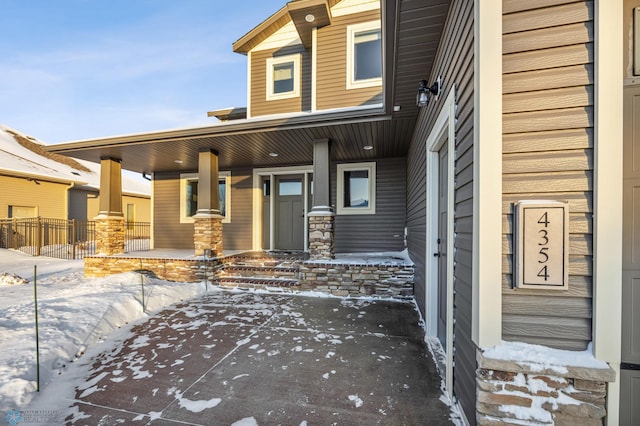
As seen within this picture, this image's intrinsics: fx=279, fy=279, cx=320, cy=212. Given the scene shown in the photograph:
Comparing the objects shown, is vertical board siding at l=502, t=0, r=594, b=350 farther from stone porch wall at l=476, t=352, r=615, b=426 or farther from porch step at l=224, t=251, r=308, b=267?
porch step at l=224, t=251, r=308, b=267

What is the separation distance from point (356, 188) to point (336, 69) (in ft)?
9.52

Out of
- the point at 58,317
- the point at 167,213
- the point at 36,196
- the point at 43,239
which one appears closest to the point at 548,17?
the point at 58,317

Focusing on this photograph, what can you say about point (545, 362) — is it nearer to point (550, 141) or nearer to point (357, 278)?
point (550, 141)

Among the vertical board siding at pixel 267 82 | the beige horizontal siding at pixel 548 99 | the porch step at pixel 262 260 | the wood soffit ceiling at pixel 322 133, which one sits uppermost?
the vertical board siding at pixel 267 82

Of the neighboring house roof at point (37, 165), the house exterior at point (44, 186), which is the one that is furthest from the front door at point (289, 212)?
the house exterior at point (44, 186)

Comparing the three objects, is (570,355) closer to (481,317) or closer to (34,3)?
(481,317)

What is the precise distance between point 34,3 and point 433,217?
40.7ft

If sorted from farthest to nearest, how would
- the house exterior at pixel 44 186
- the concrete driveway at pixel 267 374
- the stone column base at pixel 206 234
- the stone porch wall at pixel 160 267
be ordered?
the house exterior at pixel 44 186 < the stone column base at pixel 206 234 < the stone porch wall at pixel 160 267 < the concrete driveway at pixel 267 374

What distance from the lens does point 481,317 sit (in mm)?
1440

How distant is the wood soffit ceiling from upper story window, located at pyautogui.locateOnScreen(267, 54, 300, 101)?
1.89m

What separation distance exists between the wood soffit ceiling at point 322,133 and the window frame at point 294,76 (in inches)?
71.6

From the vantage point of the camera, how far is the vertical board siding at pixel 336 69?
6570mm

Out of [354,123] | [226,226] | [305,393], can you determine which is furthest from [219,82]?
[305,393]

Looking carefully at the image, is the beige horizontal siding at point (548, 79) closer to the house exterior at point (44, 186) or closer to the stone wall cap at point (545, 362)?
the stone wall cap at point (545, 362)
